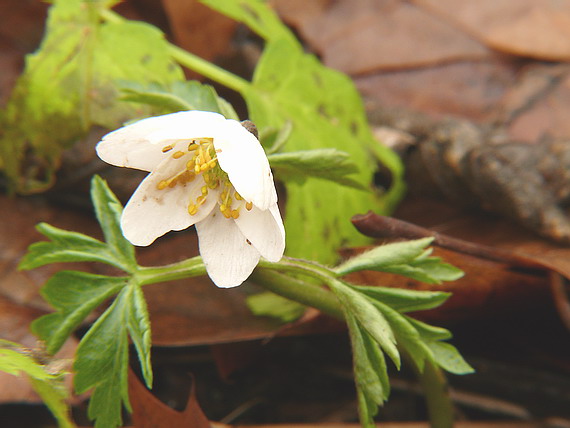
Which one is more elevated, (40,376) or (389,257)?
(389,257)

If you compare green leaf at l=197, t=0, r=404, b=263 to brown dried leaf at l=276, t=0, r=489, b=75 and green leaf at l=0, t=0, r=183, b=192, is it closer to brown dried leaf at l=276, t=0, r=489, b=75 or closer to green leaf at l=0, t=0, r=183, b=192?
green leaf at l=0, t=0, r=183, b=192

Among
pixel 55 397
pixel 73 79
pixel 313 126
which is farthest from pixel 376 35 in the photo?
pixel 55 397

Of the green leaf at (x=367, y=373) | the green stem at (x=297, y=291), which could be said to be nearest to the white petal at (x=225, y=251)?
the green stem at (x=297, y=291)

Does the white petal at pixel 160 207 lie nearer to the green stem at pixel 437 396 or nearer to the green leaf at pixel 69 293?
the green leaf at pixel 69 293

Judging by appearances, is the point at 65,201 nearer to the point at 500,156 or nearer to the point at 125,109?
the point at 125,109

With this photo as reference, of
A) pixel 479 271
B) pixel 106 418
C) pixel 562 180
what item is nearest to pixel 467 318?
pixel 479 271

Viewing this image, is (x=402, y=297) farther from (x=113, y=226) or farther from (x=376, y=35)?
(x=376, y=35)
